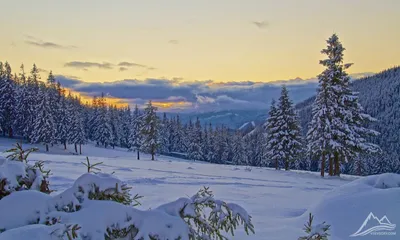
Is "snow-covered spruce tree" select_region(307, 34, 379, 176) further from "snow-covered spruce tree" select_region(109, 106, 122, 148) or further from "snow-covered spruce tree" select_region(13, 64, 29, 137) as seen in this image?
"snow-covered spruce tree" select_region(109, 106, 122, 148)

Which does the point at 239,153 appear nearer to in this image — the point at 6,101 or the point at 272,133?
the point at 272,133

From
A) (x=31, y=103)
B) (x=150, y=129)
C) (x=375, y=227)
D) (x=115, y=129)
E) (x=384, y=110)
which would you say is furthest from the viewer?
(x=384, y=110)

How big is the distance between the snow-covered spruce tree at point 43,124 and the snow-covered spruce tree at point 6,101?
26.1ft

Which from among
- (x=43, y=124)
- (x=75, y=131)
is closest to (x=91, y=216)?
(x=43, y=124)

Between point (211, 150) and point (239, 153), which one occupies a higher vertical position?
point (211, 150)

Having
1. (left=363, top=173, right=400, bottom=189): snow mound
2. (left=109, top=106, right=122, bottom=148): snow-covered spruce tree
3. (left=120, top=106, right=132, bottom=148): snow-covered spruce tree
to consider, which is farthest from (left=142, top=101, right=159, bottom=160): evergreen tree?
(left=363, top=173, right=400, bottom=189): snow mound

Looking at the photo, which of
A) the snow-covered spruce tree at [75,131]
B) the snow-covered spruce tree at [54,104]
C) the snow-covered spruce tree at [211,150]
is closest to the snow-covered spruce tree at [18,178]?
the snow-covered spruce tree at [54,104]

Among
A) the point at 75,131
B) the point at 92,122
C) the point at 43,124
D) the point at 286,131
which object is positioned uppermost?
the point at 92,122

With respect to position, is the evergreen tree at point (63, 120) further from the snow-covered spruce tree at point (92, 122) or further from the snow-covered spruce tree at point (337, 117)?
the snow-covered spruce tree at point (337, 117)

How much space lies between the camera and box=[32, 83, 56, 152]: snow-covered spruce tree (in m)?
50.0

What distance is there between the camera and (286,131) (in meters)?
32.8

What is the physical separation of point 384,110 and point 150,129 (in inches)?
5015

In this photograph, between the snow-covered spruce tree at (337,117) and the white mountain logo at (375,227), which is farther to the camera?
the snow-covered spruce tree at (337,117)

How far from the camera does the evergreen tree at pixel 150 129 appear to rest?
1811 inches
